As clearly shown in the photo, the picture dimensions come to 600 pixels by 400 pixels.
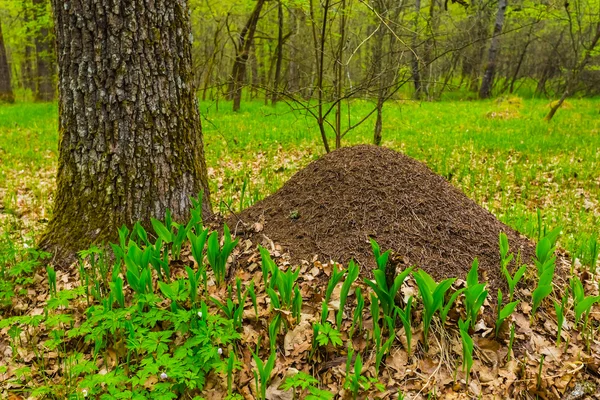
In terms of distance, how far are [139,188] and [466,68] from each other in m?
23.1

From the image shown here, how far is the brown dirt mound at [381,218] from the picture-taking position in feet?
9.57

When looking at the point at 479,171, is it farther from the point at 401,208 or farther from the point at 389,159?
the point at 401,208

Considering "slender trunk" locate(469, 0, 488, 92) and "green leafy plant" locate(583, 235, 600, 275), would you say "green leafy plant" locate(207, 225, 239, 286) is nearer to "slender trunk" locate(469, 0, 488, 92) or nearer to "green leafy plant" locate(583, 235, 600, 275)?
"green leafy plant" locate(583, 235, 600, 275)

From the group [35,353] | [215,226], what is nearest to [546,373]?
[215,226]

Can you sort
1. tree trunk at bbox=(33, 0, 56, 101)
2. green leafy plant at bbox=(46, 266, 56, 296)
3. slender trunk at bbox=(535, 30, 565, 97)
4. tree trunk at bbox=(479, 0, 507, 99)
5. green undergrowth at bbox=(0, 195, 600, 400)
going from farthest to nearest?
slender trunk at bbox=(535, 30, 565, 97) < tree trunk at bbox=(479, 0, 507, 99) < tree trunk at bbox=(33, 0, 56, 101) < green leafy plant at bbox=(46, 266, 56, 296) < green undergrowth at bbox=(0, 195, 600, 400)

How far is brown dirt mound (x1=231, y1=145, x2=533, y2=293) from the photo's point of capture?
292cm

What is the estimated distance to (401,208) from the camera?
3.20m

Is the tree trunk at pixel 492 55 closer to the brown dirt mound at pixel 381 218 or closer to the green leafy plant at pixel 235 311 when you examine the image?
the brown dirt mound at pixel 381 218

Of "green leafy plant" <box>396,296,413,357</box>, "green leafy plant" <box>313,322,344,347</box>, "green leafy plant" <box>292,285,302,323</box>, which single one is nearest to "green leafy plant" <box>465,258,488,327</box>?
"green leafy plant" <box>396,296,413,357</box>

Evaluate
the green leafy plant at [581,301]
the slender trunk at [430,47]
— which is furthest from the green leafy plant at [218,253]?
the slender trunk at [430,47]

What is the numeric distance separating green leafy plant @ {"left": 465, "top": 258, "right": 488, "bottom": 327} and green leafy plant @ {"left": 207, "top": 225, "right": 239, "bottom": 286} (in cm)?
140

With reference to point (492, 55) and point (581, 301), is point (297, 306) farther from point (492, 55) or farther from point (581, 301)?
point (492, 55)

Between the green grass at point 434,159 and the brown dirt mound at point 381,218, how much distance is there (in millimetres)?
653

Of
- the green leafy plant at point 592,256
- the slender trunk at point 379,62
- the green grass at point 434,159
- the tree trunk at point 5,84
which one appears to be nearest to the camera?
the green leafy plant at point 592,256
